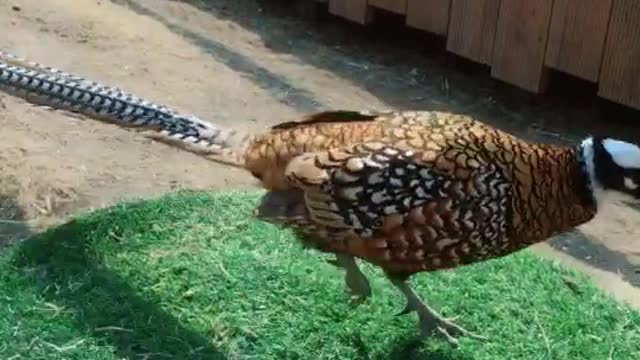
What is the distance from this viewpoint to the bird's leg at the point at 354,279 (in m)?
4.12

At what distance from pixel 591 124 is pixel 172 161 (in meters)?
2.61

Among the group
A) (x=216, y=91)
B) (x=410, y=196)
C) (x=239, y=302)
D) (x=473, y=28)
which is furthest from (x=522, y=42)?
(x=410, y=196)

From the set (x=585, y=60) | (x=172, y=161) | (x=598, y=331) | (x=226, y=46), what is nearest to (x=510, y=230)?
(x=598, y=331)

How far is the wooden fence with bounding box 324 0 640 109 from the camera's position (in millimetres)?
6299

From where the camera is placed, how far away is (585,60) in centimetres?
648

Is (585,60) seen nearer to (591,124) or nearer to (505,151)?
(591,124)

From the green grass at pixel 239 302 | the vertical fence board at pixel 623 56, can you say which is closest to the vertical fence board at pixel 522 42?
the vertical fence board at pixel 623 56

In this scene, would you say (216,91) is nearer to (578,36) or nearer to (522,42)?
(522,42)

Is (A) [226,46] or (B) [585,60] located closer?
(B) [585,60]

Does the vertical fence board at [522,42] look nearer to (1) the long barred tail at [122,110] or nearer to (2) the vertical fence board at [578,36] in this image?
(2) the vertical fence board at [578,36]

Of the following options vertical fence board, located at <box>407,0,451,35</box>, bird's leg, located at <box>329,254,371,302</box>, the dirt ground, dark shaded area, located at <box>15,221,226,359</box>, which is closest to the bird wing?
bird's leg, located at <box>329,254,371,302</box>

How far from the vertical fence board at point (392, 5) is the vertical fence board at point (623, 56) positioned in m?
1.54

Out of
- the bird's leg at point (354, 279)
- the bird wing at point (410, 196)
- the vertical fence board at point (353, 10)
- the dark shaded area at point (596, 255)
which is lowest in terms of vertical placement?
the dark shaded area at point (596, 255)

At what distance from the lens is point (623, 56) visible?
6.30 metres
